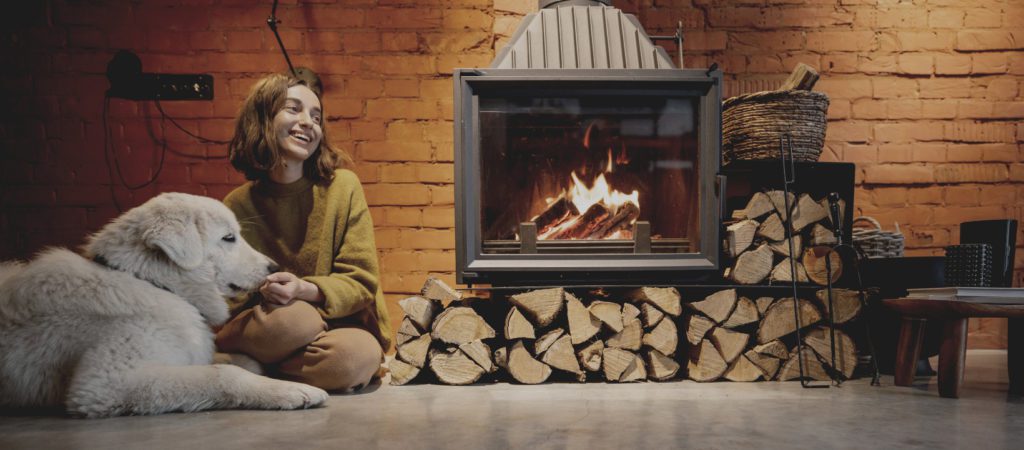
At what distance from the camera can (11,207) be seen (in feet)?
8.67

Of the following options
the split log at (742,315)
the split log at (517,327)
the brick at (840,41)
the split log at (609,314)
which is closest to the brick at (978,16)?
the brick at (840,41)

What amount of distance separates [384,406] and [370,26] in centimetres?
172

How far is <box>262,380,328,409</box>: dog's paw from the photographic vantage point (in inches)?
62.1

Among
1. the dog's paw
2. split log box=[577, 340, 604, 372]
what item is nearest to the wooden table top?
split log box=[577, 340, 604, 372]

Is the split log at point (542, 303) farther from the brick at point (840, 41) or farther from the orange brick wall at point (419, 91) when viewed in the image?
the brick at point (840, 41)

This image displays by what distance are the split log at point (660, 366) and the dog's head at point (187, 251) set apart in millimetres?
1231

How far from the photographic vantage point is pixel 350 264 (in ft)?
6.48

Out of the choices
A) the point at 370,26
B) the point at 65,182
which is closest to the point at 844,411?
the point at 370,26

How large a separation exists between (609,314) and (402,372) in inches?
27.8

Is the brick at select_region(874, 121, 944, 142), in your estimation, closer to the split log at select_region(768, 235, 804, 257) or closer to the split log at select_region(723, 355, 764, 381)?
the split log at select_region(768, 235, 804, 257)

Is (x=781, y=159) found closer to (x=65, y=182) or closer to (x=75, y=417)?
(x=75, y=417)

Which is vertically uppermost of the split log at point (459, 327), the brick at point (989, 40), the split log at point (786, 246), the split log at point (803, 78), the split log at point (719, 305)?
the brick at point (989, 40)

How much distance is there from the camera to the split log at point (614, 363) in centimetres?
204

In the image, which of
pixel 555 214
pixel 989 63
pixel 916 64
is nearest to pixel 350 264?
pixel 555 214
